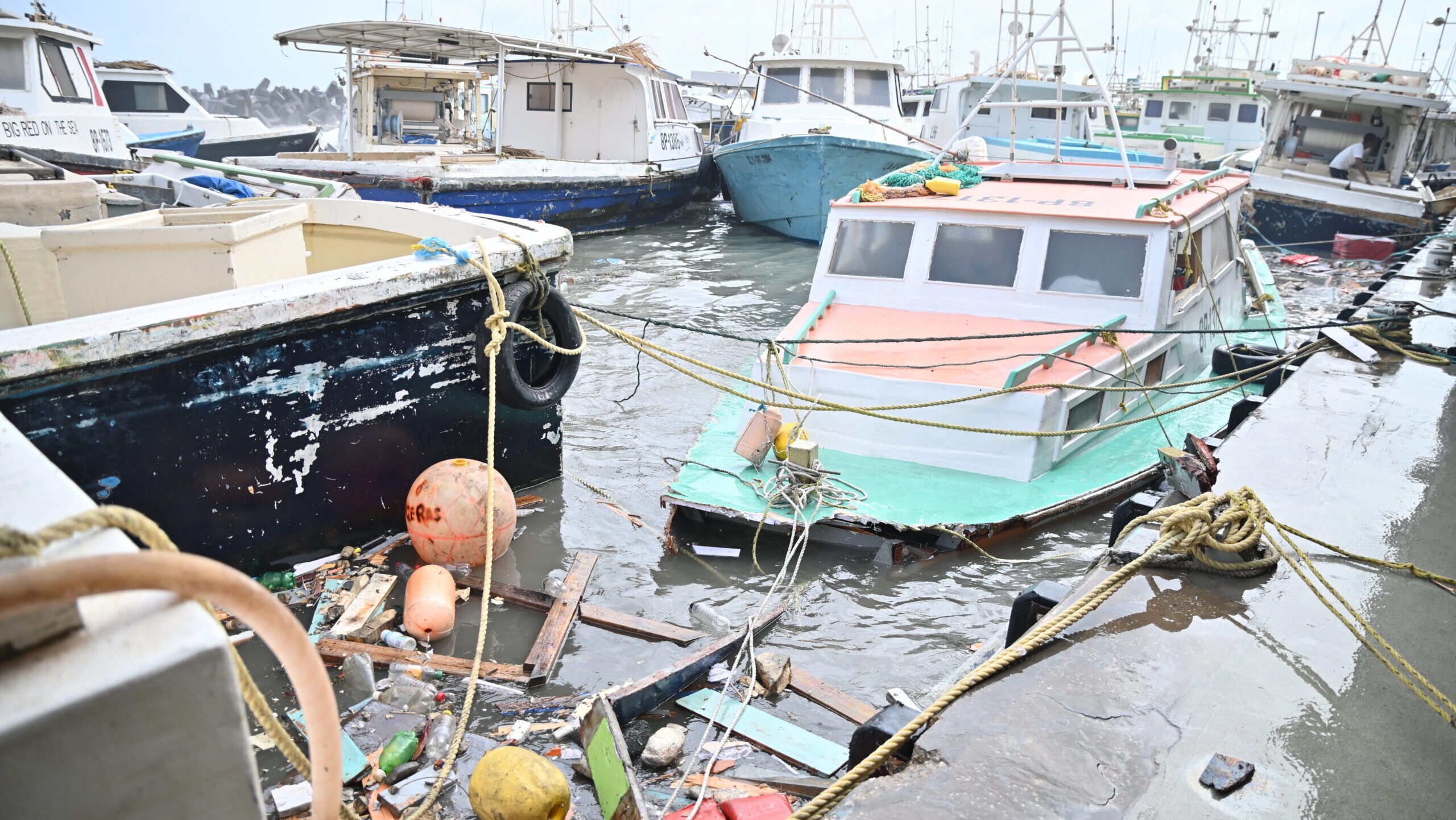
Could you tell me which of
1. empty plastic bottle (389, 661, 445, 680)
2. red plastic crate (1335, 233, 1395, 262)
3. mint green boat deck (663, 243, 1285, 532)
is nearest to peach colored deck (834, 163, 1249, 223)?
mint green boat deck (663, 243, 1285, 532)

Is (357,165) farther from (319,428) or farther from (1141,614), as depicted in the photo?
(1141,614)

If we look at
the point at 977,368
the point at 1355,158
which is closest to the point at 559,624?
the point at 977,368

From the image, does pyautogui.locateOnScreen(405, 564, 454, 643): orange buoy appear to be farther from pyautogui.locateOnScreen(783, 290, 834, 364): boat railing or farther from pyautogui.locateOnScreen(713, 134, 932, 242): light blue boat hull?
pyautogui.locateOnScreen(713, 134, 932, 242): light blue boat hull

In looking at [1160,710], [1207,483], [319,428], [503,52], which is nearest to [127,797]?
[1160,710]

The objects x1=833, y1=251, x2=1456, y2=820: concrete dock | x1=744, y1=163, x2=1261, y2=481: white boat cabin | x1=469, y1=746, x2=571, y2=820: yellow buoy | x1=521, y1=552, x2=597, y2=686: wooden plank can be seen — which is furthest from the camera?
x1=744, y1=163, x2=1261, y2=481: white boat cabin

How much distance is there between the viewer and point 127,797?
121cm

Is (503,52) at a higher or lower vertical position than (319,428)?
higher

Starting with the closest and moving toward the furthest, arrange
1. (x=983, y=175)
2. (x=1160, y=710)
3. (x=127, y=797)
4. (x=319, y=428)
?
(x=127, y=797) < (x=1160, y=710) < (x=319, y=428) < (x=983, y=175)

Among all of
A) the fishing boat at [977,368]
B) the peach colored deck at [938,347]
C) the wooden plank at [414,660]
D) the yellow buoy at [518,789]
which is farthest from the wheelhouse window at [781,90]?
the yellow buoy at [518,789]

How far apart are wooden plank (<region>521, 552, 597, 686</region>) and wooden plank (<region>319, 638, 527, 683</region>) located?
7 centimetres

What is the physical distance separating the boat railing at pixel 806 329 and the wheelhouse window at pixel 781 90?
11.8 metres

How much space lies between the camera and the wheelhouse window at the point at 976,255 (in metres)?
6.60

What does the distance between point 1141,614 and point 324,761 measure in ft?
8.93

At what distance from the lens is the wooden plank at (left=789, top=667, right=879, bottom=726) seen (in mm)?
3941
